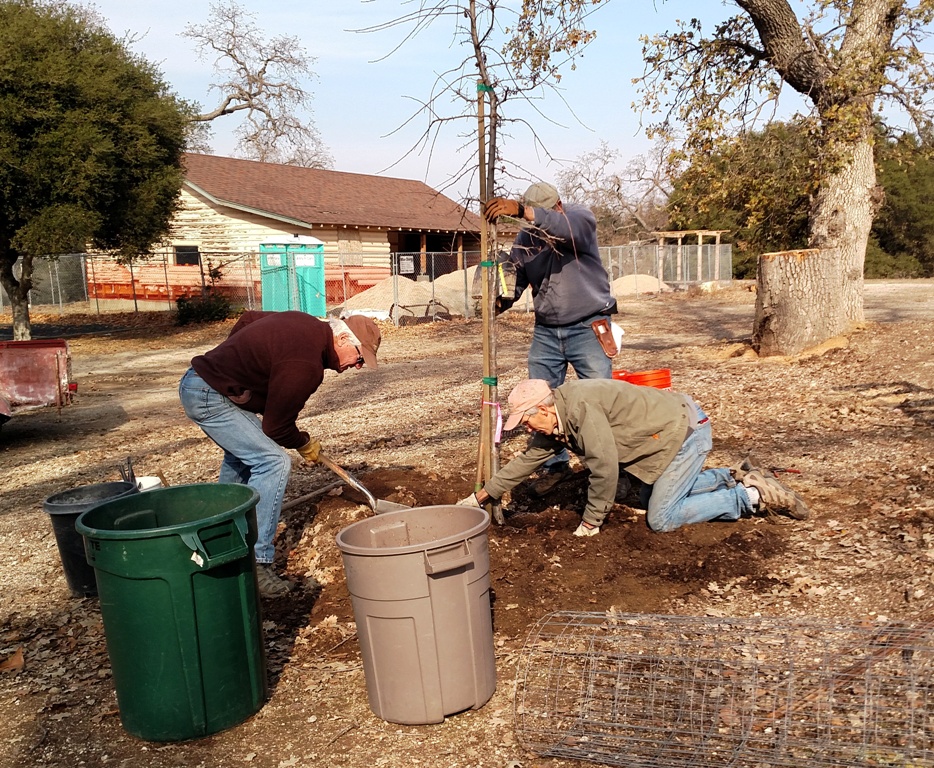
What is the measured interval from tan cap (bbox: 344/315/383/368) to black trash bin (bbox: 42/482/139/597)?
1594mm

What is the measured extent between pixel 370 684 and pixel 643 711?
108 cm

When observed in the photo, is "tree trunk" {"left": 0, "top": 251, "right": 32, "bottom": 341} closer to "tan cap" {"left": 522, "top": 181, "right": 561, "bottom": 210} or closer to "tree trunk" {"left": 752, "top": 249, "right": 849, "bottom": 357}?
"tree trunk" {"left": 752, "top": 249, "right": 849, "bottom": 357}

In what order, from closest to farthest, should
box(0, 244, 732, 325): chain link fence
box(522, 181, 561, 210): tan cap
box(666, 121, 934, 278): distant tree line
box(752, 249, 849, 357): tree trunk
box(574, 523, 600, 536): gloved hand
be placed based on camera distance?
box(574, 523, 600, 536): gloved hand → box(522, 181, 561, 210): tan cap → box(752, 249, 849, 357): tree trunk → box(666, 121, 934, 278): distant tree line → box(0, 244, 732, 325): chain link fence

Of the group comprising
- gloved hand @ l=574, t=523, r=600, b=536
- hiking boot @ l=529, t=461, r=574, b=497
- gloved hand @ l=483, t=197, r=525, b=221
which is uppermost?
gloved hand @ l=483, t=197, r=525, b=221

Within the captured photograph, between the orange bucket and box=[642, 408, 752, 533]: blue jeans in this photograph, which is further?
the orange bucket

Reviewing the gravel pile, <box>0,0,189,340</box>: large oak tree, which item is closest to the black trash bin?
<box>0,0,189,340</box>: large oak tree

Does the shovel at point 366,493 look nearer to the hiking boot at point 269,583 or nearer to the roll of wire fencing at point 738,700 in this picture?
the hiking boot at point 269,583

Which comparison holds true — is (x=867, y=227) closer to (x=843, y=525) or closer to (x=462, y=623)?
(x=843, y=525)

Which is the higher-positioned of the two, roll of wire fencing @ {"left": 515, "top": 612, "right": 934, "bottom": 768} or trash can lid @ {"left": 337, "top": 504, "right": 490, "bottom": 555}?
trash can lid @ {"left": 337, "top": 504, "right": 490, "bottom": 555}

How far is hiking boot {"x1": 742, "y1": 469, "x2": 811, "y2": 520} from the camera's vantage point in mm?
5141

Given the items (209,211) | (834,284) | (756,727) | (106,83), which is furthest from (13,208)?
(756,727)

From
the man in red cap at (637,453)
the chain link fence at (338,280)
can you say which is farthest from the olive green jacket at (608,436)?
the chain link fence at (338,280)

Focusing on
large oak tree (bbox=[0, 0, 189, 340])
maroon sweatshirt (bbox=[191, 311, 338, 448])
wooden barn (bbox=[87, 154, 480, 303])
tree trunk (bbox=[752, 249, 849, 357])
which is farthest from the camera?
wooden barn (bbox=[87, 154, 480, 303])

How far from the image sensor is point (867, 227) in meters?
12.4
